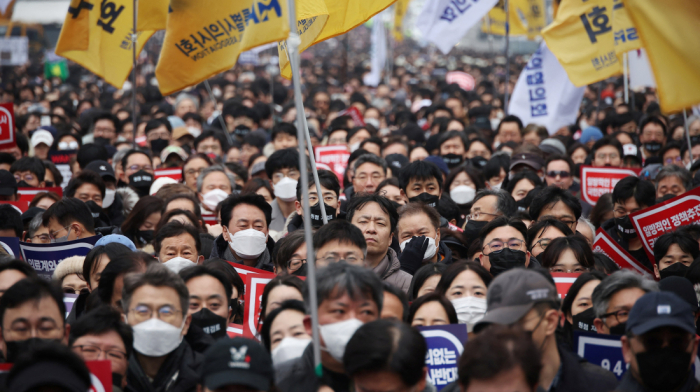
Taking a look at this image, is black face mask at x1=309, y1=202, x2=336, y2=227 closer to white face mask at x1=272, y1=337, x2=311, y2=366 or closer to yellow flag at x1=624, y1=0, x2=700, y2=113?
white face mask at x1=272, y1=337, x2=311, y2=366

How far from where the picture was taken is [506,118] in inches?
503

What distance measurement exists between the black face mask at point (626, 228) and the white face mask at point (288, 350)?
13.1ft

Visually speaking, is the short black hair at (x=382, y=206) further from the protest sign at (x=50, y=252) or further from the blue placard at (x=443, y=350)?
the protest sign at (x=50, y=252)

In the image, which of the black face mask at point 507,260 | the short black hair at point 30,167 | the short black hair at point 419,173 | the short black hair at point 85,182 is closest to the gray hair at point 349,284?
the black face mask at point 507,260

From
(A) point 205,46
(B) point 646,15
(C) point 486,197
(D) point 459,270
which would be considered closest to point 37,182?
(A) point 205,46

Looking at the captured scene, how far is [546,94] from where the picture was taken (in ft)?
42.7

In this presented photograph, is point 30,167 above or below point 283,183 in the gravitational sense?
above

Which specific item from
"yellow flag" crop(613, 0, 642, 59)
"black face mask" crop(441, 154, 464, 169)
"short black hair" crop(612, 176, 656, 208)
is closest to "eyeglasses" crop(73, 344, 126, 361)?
"short black hair" crop(612, 176, 656, 208)

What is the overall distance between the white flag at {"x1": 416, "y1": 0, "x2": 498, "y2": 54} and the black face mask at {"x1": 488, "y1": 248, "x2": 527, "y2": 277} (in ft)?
24.6

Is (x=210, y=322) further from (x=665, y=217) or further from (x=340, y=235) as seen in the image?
(x=665, y=217)


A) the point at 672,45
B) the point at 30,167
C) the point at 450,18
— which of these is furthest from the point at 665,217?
the point at 450,18

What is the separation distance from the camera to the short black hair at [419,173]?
7621 mm

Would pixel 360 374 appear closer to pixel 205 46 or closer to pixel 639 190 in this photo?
pixel 205 46

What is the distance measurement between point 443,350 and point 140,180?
5828 mm
